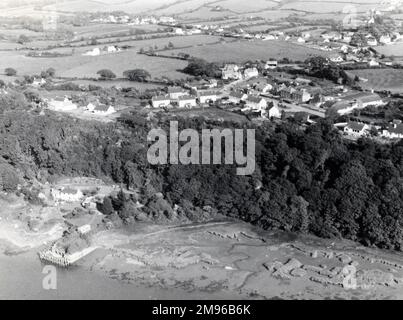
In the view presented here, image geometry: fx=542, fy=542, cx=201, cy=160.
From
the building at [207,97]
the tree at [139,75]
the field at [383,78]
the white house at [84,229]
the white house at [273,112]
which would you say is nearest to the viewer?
the white house at [84,229]

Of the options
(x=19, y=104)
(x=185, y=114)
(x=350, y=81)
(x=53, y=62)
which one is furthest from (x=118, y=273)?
(x=53, y=62)

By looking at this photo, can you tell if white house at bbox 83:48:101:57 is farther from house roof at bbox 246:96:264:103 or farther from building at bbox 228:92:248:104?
house roof at bbox 246:96:264:103

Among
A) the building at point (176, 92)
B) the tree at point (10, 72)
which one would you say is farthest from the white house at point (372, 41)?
the tree at point (10, 72)

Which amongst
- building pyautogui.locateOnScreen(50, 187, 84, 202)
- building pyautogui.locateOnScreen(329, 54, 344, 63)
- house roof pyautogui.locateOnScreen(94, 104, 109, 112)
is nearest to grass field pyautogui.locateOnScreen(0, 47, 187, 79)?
house roof pyautogui.locateOnScreen(94, 104, 109, 112)

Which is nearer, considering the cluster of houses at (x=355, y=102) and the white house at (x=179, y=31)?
the cluster of houses at (x=355, y=102)

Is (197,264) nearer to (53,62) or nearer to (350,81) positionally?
(350,81)

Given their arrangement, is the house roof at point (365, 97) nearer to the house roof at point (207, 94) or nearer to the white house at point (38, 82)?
the house roof at point (207, 94)
